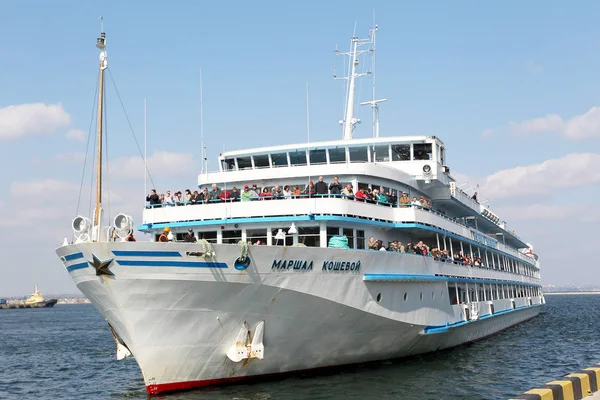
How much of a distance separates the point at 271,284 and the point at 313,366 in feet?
10.4

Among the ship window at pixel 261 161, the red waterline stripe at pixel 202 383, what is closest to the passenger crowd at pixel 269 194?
the ship window at pixel 261 161

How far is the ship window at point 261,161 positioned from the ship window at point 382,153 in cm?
404

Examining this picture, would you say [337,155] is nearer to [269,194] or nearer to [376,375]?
[269,194]

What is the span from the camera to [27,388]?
2022cm

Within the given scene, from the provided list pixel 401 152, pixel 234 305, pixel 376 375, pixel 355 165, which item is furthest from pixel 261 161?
pixel 376 375

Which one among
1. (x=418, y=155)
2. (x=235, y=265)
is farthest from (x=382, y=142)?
(x=235, y=265)

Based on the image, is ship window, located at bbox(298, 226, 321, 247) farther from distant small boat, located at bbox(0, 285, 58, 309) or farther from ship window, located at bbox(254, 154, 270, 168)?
distant small boat, located at bbox(0, 285, 58, 309)

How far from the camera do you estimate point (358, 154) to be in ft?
75.7

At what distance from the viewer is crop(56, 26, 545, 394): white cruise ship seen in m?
14.8

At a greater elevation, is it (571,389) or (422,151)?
(422,151)

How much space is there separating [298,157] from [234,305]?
848 cm

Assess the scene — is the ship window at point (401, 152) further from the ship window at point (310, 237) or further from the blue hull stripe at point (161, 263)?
the blue hull stripe at point (161, 263)

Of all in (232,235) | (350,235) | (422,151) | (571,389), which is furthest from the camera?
(422,151)

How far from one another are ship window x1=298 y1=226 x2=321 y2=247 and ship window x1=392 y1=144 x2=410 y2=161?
261 inches
